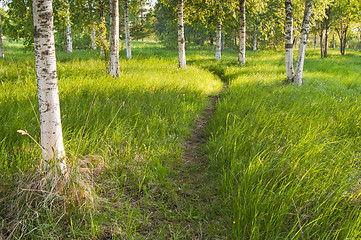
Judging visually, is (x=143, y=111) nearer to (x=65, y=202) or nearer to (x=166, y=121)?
(x=166, y=121)

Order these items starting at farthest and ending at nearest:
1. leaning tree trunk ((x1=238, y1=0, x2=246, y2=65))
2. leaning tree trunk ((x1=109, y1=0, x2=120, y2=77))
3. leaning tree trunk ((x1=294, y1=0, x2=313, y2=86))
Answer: leaning tree trunk ((x1=238, y1=0, x2=246, y2=65)) → leaning tree trunk ((x1=294, y1=0, x2=313, y2=86)) → leaning tree trunk ((x1=109, y1=0, x2=120, y2=77))

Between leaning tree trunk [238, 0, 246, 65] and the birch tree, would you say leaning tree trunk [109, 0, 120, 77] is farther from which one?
leaning tree trunk [238, 0, 246, 65]

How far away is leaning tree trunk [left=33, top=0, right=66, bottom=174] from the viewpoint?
94.7 inches

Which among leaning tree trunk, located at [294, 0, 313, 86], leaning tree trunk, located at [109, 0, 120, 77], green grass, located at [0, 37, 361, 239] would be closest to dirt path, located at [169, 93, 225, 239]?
green grass, located at [0, 37, 361, 239]

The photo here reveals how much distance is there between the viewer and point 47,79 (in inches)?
97.4

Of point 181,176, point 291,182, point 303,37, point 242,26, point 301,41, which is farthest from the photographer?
point 242,26

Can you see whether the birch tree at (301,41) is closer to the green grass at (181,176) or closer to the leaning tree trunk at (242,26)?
the green grass at (181,176)

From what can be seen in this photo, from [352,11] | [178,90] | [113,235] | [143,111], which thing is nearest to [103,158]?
[113,235]

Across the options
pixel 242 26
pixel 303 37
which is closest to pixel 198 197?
pixel 303 37

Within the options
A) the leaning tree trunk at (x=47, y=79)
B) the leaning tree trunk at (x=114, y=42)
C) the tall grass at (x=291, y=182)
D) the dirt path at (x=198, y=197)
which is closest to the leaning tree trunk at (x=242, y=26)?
the leaning tree trunk at (x=114, y=42)

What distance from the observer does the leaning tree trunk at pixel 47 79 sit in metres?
2.41

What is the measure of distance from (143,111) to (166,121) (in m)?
0.59

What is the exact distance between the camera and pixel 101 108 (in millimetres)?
4758

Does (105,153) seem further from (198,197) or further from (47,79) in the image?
(198,197)
